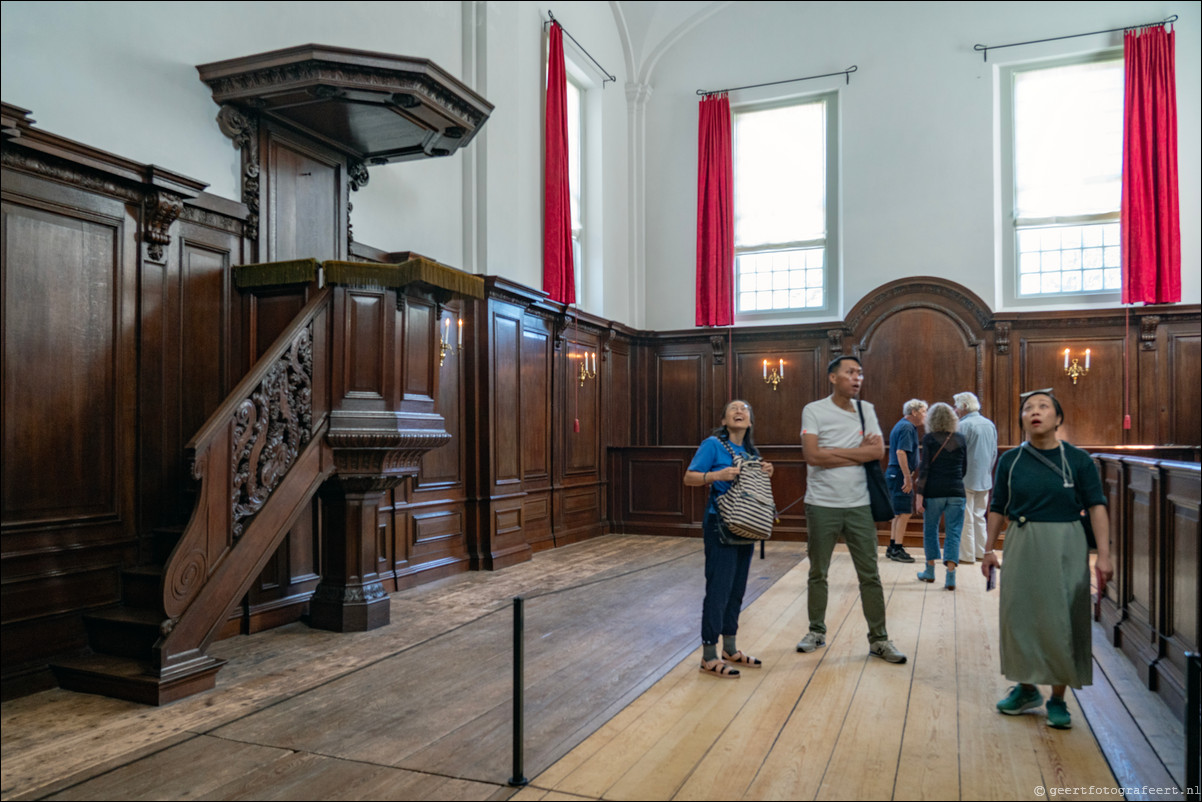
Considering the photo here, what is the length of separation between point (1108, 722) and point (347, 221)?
5.66m

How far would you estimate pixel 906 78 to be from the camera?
1117 centimetres

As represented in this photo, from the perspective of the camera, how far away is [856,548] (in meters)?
4.43

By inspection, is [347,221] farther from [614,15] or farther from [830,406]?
[614,15]

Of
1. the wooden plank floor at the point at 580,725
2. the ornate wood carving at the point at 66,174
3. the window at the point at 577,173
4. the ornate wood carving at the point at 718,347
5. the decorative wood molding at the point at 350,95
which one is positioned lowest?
the wooden plank floor at the point at 580,725

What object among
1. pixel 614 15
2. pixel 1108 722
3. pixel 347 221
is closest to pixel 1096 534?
pixel 1108 722

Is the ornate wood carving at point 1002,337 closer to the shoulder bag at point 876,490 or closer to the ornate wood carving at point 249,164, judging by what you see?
the shoulder bag at point 876,490

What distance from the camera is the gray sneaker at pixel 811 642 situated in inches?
184

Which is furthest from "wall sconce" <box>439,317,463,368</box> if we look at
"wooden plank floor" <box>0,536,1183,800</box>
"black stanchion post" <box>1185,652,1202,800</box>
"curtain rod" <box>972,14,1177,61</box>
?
"curtain rod" <box>972,14,1177,61</box>

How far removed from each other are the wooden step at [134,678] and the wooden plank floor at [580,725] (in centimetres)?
8

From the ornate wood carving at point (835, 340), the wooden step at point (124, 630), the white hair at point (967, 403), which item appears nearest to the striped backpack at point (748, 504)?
the wooden step at point (124, 630)

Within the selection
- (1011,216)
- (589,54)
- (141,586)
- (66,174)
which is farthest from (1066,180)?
(141,586)

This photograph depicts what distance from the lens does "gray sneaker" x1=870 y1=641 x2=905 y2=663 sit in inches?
175

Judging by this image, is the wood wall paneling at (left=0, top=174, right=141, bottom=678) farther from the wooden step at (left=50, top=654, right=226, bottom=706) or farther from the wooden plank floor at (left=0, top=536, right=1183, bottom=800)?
the wooden plank floor at (left=0, top=536, right=1183, bottom=800)

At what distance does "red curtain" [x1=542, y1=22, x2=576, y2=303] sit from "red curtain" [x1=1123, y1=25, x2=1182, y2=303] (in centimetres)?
670
